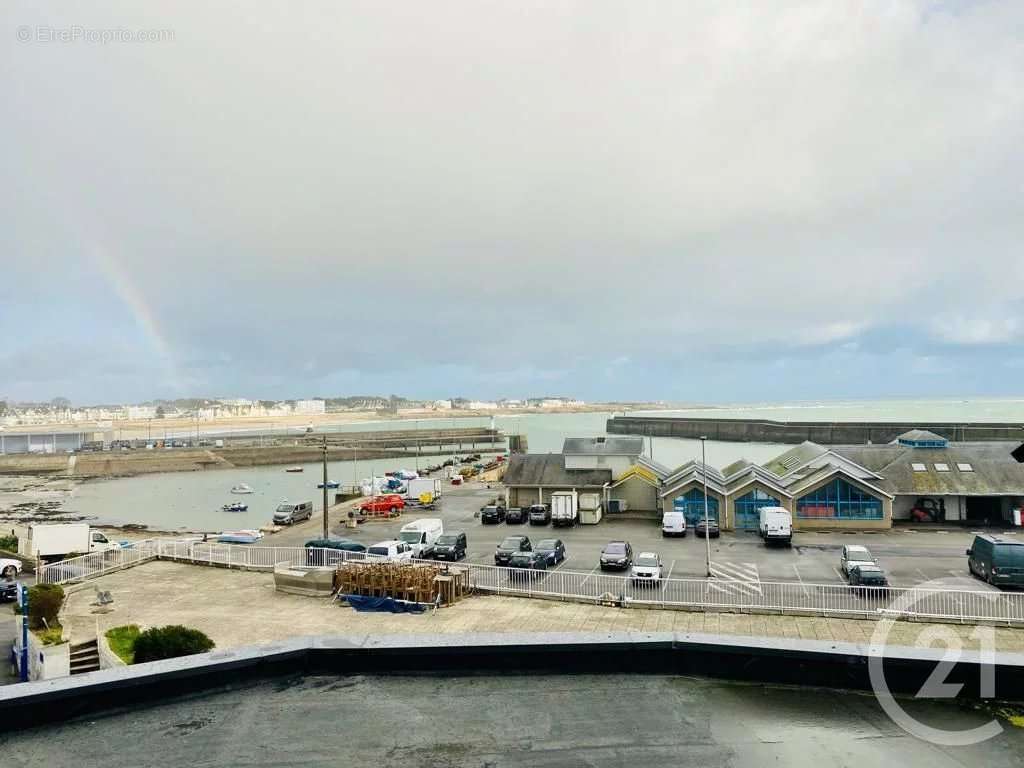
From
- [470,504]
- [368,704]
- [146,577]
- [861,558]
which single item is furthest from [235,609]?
[470,504]

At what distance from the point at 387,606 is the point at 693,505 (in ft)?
82.4

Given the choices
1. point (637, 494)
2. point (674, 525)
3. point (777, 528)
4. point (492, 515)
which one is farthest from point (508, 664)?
point (637, 494)

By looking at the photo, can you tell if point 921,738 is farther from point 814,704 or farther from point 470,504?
point 470,504

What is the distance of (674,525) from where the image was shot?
39125 mm

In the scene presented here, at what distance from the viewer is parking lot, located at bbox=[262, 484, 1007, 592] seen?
29.5 meters

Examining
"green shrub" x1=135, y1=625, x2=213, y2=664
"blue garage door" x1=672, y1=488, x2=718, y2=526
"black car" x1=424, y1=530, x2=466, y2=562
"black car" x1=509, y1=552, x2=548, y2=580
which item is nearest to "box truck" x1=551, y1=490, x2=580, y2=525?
"blue garage door" x1=672, y1=488, x2=718, y2=526

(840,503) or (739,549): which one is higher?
(840,503)

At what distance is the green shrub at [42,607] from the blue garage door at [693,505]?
32.4m

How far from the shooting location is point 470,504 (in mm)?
57531

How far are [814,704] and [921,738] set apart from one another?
0.84 m

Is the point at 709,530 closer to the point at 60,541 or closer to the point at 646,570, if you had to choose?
the point at 646,570

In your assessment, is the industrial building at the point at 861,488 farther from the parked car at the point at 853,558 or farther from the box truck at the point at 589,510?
the parked car at the point at 853,558

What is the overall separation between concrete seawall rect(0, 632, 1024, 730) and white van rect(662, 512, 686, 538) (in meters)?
33.5

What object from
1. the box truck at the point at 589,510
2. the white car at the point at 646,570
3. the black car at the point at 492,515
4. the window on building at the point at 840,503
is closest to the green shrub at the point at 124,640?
the white car at the point at 646,570
